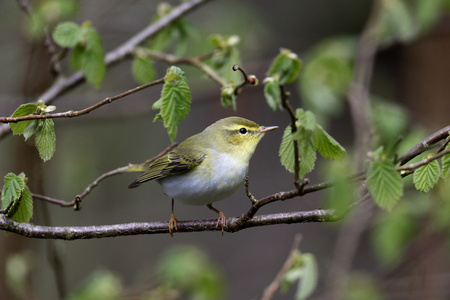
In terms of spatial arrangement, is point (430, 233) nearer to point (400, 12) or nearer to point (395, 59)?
point (400, 12)

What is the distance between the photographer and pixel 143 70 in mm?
3697

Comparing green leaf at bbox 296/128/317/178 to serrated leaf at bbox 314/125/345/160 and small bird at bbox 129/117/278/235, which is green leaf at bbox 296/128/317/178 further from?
small bird at bbox 129/117/278/235

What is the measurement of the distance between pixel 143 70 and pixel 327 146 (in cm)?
196

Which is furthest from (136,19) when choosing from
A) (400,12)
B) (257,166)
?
(400,12)

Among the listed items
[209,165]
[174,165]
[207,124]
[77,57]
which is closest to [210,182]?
[209,165]

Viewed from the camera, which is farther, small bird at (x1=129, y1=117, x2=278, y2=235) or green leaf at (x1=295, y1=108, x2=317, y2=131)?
small bird at (x1=129, y1=117, x2=278, y2=235)

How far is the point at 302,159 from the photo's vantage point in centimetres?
204

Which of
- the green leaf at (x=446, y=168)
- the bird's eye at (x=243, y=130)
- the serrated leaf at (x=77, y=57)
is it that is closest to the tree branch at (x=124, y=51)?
the serrated leaf at (x=77, y=57)

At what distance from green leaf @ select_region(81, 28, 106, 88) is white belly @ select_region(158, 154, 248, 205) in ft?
2.57

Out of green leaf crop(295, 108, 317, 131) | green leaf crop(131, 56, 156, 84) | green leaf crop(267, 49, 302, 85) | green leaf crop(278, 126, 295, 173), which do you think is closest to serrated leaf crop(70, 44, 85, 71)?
green leaf crop(131, 56, 156, 84)

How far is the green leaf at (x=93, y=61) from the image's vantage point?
3.27 metres

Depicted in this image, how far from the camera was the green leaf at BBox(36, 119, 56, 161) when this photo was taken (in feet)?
6.89

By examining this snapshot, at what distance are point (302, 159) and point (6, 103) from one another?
3.61 m

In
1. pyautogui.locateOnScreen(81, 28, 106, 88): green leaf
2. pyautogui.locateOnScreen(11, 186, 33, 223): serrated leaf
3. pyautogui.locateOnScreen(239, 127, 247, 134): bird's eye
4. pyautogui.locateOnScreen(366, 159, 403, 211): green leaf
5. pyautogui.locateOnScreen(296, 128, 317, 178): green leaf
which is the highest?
pyautogui.locateOnScreen(81, 28, 106, 88): green leaf
